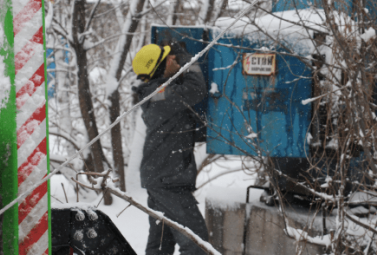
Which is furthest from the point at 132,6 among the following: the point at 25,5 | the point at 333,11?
the point at 25,5

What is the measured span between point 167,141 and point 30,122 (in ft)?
5.31

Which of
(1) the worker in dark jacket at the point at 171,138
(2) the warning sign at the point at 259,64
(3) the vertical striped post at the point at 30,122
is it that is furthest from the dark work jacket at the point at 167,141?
(3) the vertical striped post at the point at 30,122

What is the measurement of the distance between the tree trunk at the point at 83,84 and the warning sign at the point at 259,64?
7.73 feet

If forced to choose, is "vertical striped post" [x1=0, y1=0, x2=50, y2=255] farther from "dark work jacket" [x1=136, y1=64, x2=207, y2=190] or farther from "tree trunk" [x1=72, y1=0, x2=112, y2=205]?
"tree trunk" [x1=72, y1=0, x2=112, y2=205]

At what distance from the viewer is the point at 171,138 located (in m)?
2.49

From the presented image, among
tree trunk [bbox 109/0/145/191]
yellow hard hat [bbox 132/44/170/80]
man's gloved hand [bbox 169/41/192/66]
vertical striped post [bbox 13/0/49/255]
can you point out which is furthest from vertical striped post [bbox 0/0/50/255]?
tree trunk [bbox 109/0/145/191]

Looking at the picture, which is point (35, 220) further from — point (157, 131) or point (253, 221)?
point (253, 221)

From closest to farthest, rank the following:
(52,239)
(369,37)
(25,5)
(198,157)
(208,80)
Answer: (25,5)
(52,239)
(369,37)
(208,80)
(198,157)

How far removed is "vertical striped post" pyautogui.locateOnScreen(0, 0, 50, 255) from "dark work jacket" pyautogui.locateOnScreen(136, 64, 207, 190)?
149 cm

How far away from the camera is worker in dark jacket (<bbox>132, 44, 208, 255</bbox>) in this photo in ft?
7.78

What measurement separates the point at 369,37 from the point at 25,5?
169cm

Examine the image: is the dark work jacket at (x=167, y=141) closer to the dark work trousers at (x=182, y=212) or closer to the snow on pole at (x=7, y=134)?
the dark work trousers at (x=182, y=212)

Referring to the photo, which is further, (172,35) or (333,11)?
(172,35)

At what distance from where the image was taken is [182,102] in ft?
7.73
